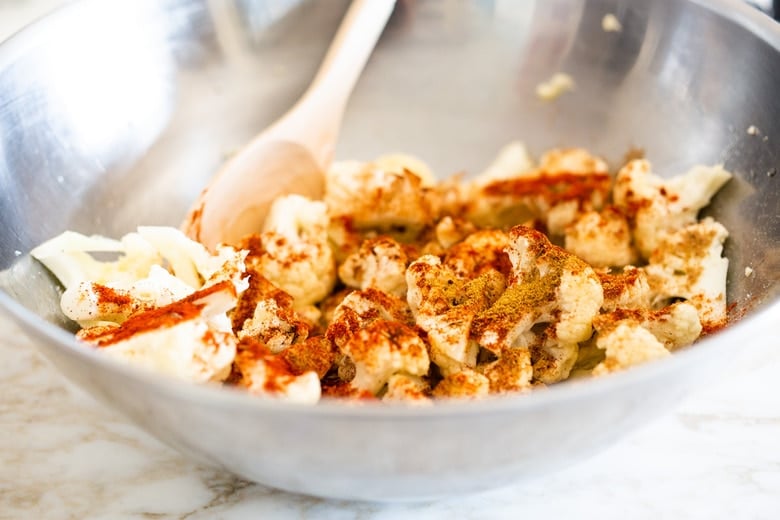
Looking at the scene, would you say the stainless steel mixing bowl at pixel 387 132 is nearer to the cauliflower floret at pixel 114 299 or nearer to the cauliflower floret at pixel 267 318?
the cauliflower floret at pixel 114 299

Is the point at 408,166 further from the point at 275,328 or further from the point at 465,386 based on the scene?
the point at 465,386

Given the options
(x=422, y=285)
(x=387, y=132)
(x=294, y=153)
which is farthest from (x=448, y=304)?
(x=387, y=132)

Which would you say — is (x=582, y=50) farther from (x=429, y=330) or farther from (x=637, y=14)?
(x=429, y=330)

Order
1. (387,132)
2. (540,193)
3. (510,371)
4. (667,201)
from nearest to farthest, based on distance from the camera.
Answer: (510,371) → (667,201) → (540,193) → (387,132)

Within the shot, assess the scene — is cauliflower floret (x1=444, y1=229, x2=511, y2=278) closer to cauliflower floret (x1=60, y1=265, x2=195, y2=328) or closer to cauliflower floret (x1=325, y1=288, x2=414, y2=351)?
cauliflower floret (x1=325, y1=288, x2=414, y2=351)

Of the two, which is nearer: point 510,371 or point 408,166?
point 510,371

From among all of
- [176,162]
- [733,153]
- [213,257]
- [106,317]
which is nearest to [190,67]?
[176,162]

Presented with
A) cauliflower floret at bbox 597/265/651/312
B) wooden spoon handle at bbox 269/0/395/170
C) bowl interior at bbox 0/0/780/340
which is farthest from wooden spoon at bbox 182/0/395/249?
cauliflower floret at bbox 597/265/651/312
